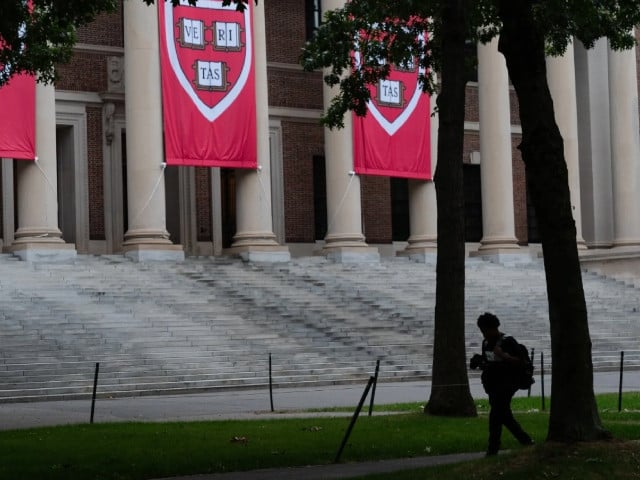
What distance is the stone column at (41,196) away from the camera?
3603 cm

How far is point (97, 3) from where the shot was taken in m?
20.5

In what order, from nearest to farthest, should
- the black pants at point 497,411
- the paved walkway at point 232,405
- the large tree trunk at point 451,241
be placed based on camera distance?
the black pants at point 497,411 → the large tree trunk at point 451,241 → the paved walkway at point 232,405

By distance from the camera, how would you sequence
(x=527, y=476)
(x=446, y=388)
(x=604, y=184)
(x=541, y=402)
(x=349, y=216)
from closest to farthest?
(x=527, y=476)
(x=446, y=388)
(x=541, y=402)
(x=349, y=216)
(x=604, y=184)

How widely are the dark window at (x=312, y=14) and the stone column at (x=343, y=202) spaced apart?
235 inches

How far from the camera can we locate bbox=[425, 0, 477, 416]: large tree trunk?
19406 millimetres

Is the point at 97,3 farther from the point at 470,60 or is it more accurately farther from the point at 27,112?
the point at 27,112

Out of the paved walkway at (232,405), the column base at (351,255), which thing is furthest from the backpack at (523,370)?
the column base at (351,255)

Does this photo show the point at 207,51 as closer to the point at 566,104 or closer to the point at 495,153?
the point at 495,153

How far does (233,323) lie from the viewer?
32.7 m

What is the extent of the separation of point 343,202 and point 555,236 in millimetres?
29039

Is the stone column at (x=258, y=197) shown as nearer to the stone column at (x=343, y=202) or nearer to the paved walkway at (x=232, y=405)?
the stone column at (x=343, y=202)

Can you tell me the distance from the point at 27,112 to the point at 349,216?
Result: 36.3 ft

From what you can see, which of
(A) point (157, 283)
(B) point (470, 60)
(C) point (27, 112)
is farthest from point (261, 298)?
(B) point (470, 60)

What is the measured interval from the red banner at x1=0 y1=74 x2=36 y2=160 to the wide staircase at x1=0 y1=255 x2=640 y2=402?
288 cm
